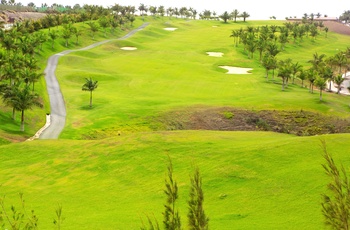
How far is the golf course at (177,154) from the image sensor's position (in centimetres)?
3109

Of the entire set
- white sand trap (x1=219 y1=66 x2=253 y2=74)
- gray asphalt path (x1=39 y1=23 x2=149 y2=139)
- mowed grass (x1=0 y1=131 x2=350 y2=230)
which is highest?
mowed grass (x1=0 y1=131 x2=350 y2=230)

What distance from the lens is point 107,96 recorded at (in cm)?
9469

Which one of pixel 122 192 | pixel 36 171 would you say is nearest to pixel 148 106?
pixel 36 171

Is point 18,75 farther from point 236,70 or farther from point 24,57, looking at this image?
point 236,70

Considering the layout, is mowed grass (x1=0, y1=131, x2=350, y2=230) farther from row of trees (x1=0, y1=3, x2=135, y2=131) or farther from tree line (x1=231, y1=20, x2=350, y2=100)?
tree line (x1=231, y1=20, x2=350, y2=100)

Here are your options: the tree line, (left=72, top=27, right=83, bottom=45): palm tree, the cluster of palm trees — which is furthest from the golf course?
(left=72, top=27, right=83, bottom=45): palm tree

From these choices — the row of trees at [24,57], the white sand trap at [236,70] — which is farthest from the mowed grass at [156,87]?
the row of trees at [24,57]

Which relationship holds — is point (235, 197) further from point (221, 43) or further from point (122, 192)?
point (221, 43)

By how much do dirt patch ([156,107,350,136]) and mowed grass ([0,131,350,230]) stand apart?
20.2 metres

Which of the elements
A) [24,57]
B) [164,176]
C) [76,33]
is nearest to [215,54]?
[76,33]

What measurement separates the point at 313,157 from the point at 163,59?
109516 mm

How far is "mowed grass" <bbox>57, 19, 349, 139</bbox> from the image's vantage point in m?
77.5

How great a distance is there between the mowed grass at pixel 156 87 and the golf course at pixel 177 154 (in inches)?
15.8

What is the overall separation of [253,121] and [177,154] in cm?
3493
